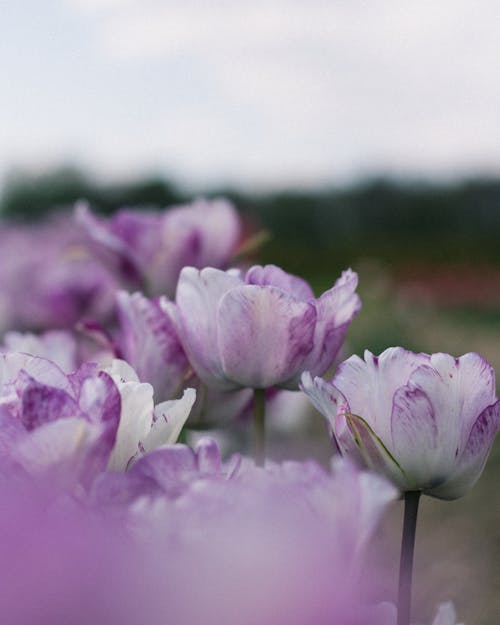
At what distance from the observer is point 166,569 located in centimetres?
25

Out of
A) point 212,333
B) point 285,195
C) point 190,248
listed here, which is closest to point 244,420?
point 212,333

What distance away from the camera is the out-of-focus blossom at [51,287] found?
1004mm

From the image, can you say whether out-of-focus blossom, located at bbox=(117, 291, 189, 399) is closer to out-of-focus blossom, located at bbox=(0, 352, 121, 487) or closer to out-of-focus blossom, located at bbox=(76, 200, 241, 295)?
out-of-focus blossom, located at bbox=(0, 352, 121, 487)

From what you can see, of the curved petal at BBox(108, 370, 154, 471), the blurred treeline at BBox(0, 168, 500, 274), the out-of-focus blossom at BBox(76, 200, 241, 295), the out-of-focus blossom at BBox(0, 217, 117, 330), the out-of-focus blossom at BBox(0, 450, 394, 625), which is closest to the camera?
the out-of-focus blossom at BBox(0, 450, 394, 625)

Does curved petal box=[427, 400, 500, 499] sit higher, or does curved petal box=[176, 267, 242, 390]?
curved petal box=[176, 267, 242, 390]

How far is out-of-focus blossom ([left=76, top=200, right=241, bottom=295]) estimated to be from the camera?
0.78 m

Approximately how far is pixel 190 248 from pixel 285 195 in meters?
10.3

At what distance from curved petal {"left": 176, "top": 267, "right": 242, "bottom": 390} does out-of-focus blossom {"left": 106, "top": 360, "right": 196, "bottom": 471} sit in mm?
87

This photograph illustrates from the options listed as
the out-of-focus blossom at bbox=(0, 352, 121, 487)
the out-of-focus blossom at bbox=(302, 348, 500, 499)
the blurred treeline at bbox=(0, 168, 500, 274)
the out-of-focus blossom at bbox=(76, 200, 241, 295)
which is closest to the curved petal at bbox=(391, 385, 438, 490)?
the out-of-focus blossom at bbox=(302, 348, 500, 499)

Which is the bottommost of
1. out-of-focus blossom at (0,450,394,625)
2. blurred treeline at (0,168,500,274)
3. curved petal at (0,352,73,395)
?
out-of-focus blossom at (0,450,394,625)

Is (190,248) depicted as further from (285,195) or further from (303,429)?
(285,195)

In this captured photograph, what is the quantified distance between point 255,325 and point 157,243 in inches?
13.1

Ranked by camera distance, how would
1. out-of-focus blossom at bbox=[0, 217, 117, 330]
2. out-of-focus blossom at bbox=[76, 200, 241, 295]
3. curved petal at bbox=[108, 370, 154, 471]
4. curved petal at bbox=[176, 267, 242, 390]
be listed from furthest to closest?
out-of-focus blossom at bbox=[0, 217, 117, 330] < out-of-focus blossom at bbox=[76, 200, 241, 295] < curved petal at bbox=[176, 267, 242, 390] < curved petal at bbox=[108, 370, 154, 471]

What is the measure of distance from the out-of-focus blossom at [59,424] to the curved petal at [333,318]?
5.2 inches
